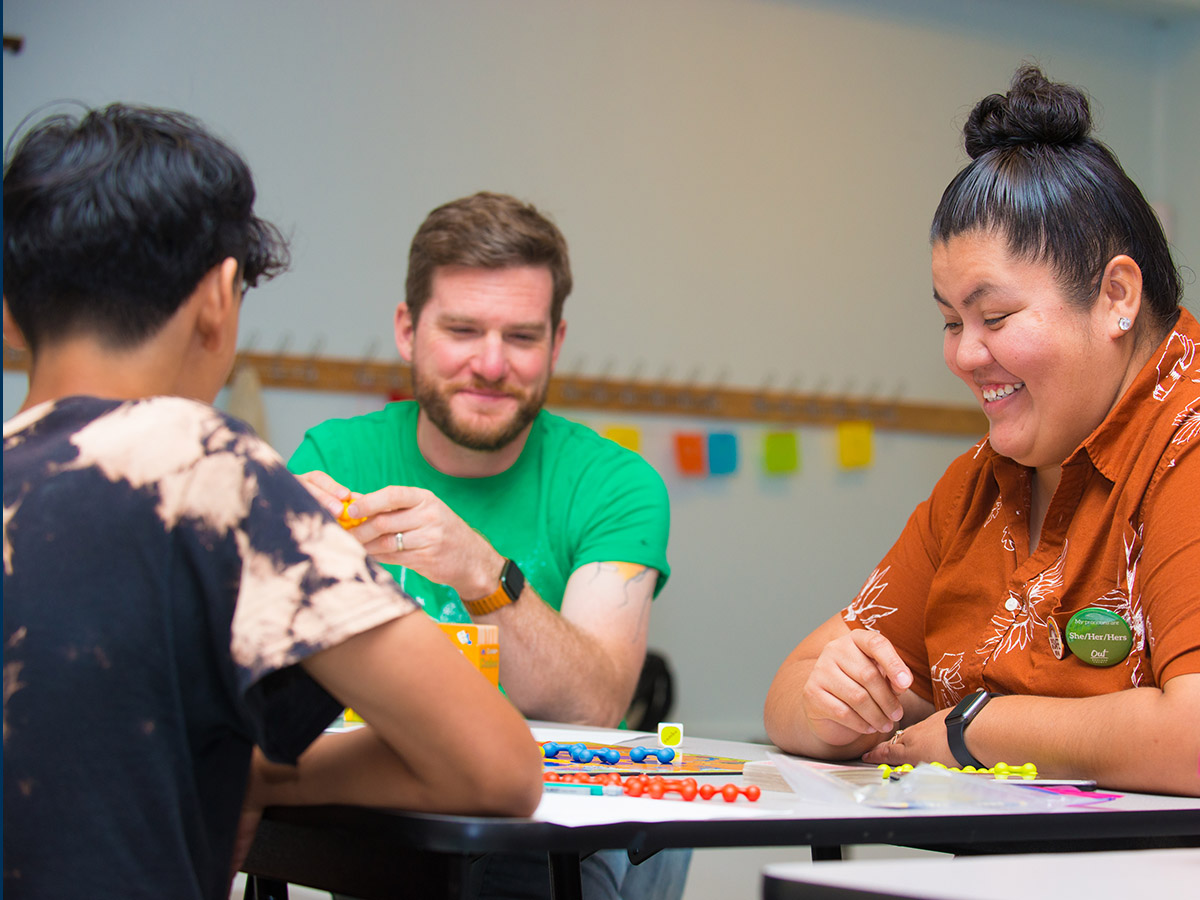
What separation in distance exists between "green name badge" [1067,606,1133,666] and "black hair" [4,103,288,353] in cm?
94

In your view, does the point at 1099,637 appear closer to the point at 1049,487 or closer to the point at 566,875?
the point at 1049,487

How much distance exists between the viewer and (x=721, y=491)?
4.12 metres

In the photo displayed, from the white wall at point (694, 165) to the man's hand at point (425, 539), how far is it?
2.13m

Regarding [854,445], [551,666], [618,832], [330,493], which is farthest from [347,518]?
[854,445]

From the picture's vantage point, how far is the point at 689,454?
4.03 metres

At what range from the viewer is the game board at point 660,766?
108 cm

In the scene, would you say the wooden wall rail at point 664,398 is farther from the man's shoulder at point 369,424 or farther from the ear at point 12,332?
the ear at point 12,332

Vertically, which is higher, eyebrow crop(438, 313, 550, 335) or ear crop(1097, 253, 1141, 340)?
ear crop(1097, 253, 1141, 340)

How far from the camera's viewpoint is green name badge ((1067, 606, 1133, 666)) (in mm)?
1177

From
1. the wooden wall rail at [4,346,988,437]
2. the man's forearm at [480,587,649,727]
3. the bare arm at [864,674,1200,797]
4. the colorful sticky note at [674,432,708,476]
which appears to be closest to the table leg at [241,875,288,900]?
the man's forearm at [480,587,649,727]

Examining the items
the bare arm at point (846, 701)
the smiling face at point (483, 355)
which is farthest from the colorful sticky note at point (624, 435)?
the bare arm at point (846, 701)

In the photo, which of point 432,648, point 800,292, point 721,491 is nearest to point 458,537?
point 432,648

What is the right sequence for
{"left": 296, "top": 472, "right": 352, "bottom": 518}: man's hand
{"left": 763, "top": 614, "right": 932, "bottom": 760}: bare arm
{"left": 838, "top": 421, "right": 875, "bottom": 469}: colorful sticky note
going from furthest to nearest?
{"left": 838, "top": 421, "right": 875, "bottom": 469}: colorful sticky note < {"left": 296, "top": 472, "right": 352, "bottom": 518}: man's hand < {"left": 763, "top": 614, "right": 932, "bottom": 760}: bare arm

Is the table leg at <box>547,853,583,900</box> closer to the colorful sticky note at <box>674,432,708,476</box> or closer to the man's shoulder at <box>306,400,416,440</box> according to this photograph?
the man's shoulder at <box>306,400,416,440</box>
